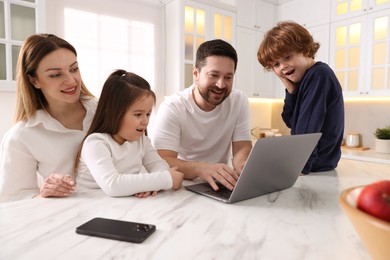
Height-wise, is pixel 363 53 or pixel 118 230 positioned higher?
pixel 363 53

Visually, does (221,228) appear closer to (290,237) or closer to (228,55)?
(290,237)

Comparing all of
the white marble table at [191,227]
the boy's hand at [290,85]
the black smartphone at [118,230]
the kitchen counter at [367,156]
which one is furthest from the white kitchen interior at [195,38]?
the black smartphone at [118,230]

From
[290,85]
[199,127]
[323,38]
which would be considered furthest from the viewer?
[323,38]

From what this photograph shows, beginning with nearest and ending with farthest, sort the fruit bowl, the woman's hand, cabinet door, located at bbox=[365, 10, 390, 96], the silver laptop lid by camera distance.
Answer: the fruit bowl → the silver laptop lid → the woman's hand → cabinet door, located at bbox=[365, 10, 390, 96]

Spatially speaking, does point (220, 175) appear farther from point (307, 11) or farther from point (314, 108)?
point (307, 11)

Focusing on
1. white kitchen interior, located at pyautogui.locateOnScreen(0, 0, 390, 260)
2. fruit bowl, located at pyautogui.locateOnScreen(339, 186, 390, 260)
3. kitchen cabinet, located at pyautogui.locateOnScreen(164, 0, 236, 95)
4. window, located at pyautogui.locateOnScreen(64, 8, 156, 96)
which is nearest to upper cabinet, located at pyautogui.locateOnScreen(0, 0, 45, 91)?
white kitchen interior, located at pyautogui.locateOnScreen(0, 0, 390, 260)

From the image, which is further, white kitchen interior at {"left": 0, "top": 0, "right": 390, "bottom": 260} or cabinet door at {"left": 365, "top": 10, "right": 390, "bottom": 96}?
cabinet door at {"left": 365, "top": 10, "right": 390, "bottom": 96}

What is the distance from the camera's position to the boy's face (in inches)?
53.9

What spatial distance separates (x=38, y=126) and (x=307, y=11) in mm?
3311

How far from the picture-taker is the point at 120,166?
1.10 m

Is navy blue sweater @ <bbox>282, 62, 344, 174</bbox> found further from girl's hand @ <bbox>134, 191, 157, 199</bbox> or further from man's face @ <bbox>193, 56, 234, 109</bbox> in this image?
girl's hand @ <bbox>134, 191, 157, 199</bbox>

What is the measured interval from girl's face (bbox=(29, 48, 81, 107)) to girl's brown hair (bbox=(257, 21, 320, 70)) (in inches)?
35.9

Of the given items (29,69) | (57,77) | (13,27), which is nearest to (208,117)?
(57,77)

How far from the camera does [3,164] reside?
1165mm
